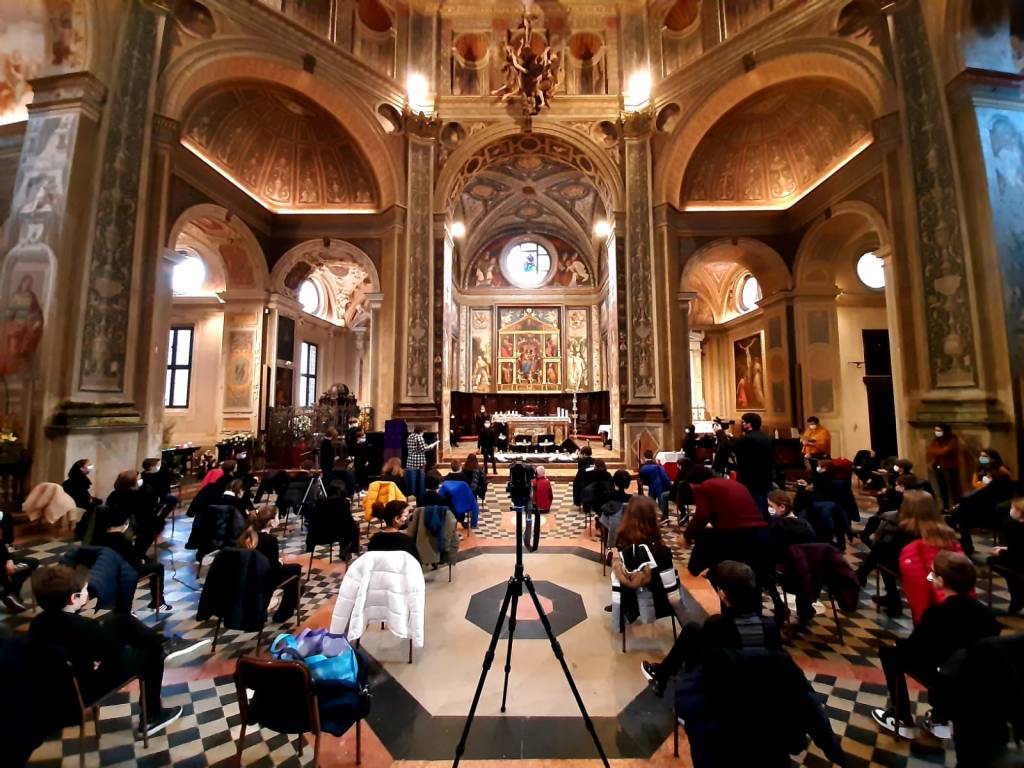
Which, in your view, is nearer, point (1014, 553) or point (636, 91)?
point (1014, 553)

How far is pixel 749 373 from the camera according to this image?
50.3 ft

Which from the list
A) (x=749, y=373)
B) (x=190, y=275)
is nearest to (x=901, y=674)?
(x=749, y=373)

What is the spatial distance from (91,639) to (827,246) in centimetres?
1425

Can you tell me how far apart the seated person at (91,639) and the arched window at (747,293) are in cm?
1825

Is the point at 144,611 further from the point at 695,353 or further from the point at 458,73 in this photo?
the point at 695,353

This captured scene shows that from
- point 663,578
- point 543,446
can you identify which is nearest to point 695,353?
point 543,446

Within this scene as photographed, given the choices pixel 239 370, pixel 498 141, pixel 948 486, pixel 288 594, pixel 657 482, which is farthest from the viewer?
pixel 498 141

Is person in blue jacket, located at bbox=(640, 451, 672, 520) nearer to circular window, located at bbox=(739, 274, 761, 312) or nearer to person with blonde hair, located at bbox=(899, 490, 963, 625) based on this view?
person with blonde hair, located at bbox=(899, 490, 963, 625)

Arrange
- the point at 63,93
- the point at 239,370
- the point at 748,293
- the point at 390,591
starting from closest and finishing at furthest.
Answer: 1. the point at 390,591
2. the point at 63,93
3. the point at 239,370
4. the point at 748,293

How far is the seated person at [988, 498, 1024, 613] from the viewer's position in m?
3.43

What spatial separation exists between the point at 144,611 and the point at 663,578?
456 cm

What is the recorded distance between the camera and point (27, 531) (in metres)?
5.94

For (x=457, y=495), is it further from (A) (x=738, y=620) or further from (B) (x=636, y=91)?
(B) (x=636, y=91)

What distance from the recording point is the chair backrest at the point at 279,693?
193 cm
